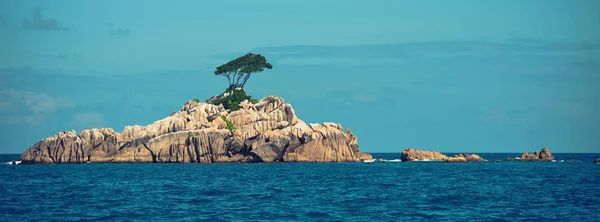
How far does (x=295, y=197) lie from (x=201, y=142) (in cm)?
7452

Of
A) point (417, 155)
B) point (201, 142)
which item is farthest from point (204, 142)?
point (417, 155)

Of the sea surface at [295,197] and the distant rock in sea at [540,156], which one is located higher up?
the distant rock in sea at [540,156]

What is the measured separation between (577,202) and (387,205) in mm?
16456

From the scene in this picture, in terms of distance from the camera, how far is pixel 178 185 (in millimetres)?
85125

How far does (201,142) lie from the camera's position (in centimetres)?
14400

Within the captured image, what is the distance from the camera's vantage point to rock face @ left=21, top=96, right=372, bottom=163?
5655 inches

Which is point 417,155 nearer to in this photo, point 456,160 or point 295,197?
point 456,160

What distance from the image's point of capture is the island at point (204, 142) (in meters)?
144

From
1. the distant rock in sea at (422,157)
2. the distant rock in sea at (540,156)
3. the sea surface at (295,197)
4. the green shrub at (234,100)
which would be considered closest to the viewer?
the sea surface at (295,197)

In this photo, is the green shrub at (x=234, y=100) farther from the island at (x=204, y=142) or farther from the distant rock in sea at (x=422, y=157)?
the distant rock in sea at (x=422, y=157)

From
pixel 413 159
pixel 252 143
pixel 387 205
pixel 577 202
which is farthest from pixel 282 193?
pixel 413 159

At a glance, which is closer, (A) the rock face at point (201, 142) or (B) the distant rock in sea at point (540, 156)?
(A) the rock face at point (201, 142)

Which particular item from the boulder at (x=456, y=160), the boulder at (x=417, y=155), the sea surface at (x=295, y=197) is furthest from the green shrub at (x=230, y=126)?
the boulder at (x=456, y=160)

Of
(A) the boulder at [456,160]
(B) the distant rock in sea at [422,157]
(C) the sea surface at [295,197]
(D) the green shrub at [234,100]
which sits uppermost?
(D) the green shrub at [234,100]
